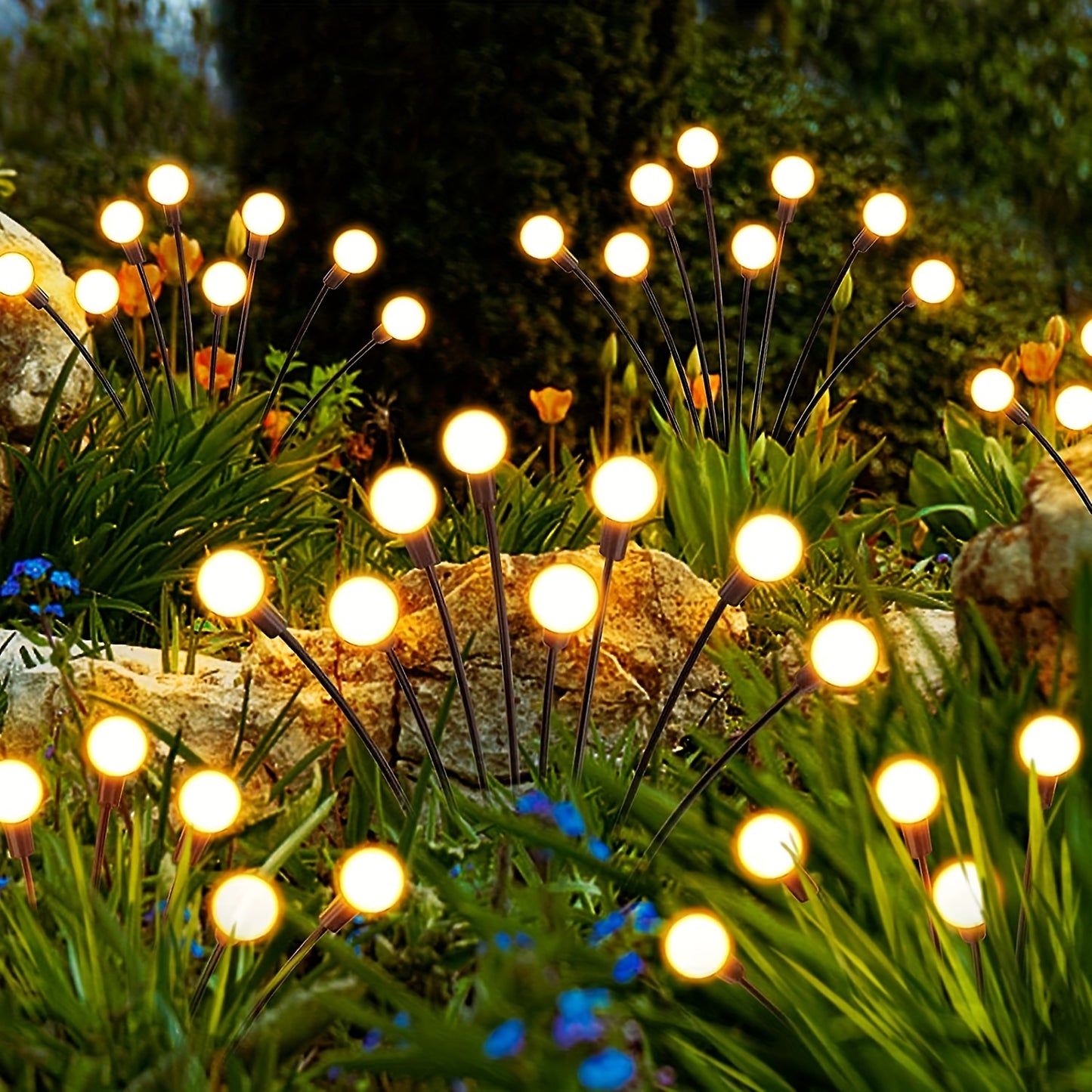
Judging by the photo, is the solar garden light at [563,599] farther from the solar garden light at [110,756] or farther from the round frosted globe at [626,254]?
the round frosted globe at [626,254]

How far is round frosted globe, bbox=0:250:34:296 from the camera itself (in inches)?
128

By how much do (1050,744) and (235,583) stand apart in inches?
42.9

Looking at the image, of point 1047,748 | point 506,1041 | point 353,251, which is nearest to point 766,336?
point 353,251

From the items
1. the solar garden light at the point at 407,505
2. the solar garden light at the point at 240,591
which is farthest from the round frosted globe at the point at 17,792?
the solar garden light at the point at 407,505

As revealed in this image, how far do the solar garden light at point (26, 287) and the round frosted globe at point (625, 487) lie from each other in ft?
6.38

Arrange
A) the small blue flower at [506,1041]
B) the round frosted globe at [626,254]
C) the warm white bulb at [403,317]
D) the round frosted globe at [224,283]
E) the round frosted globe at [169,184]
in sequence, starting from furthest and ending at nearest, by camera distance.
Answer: the round frosted globe at [224,283] → the round frosted globe at [169,184] → the round frosted globe at [626,254] → the warm white bulb at [403,317] → the small blue flower at [506,1041]

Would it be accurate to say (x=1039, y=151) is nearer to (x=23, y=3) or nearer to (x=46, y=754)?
(x=23, y=3)

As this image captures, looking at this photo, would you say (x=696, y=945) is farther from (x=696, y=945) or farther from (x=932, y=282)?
(x=932, y=282)

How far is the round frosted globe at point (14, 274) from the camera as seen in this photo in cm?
324

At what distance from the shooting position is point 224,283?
3.79 meters

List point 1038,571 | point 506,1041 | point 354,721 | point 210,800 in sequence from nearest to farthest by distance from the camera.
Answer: point 506,1041, point 210,800, point 354,721, point 1038,571

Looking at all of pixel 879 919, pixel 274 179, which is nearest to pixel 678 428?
pixel 879 919

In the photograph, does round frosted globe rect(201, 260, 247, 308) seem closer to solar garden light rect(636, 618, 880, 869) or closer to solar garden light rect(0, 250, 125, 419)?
solar garden light rect(0, 250, 125, 419)

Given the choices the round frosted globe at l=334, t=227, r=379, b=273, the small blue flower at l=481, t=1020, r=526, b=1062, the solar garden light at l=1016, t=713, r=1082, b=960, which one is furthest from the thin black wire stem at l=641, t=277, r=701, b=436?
the small blue flower at l=481, t=1020, r=526, b=1062
